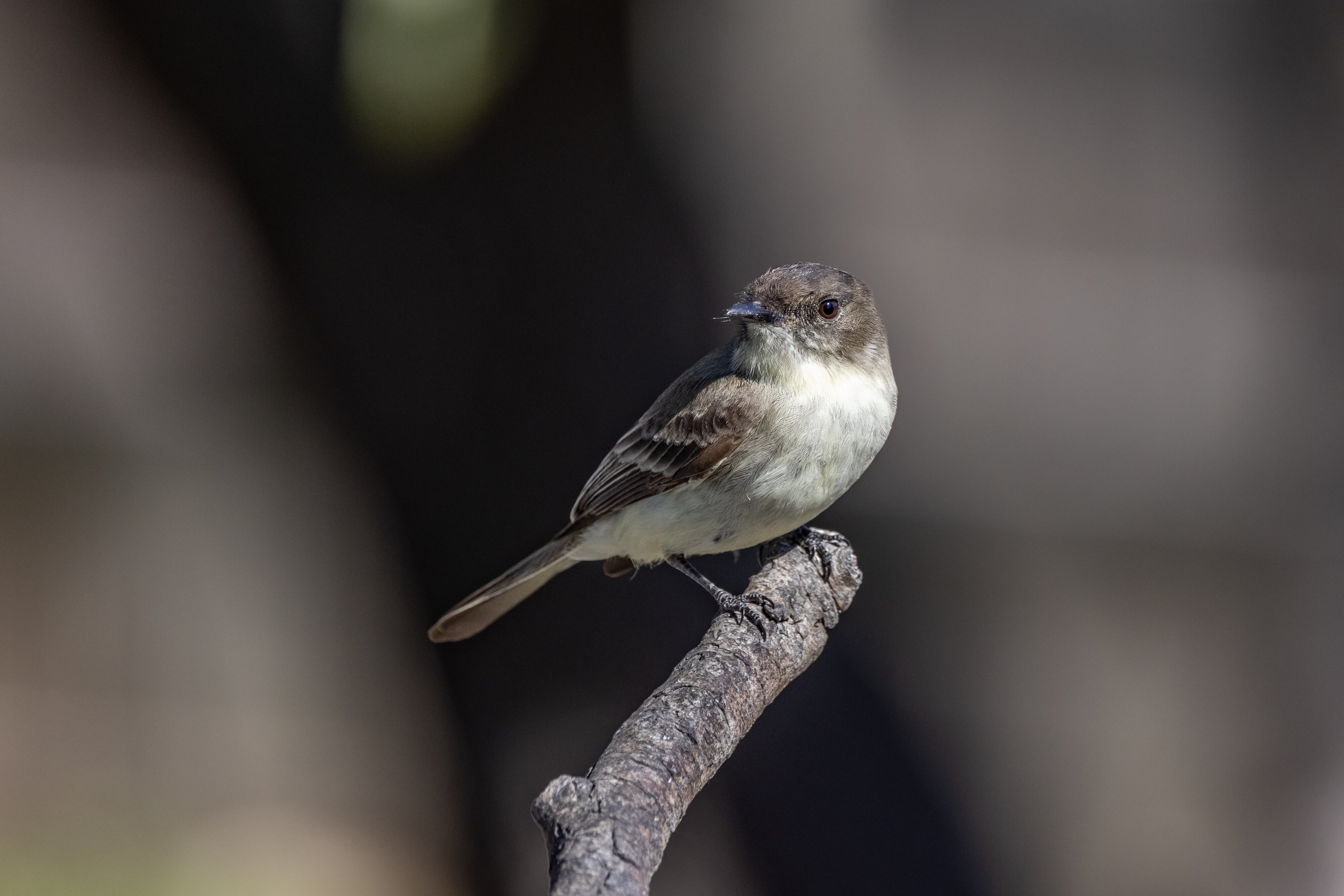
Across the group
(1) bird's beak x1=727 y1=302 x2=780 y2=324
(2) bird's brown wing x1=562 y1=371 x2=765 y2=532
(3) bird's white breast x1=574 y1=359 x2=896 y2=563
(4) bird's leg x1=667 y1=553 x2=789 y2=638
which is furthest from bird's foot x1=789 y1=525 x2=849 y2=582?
(1) bird's beak x1=727 y1=302 x2=780 y2=324

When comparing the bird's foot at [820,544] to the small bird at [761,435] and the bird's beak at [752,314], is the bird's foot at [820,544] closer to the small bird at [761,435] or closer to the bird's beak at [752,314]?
the small bird at [761,435]

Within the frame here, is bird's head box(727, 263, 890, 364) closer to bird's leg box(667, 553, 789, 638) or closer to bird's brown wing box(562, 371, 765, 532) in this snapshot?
bird's brown wing box(562, 371, 765, 532)

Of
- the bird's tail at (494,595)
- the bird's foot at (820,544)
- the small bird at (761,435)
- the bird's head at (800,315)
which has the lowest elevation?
the bird's foot at (820,544)

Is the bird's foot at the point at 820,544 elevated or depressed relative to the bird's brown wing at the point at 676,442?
depressed

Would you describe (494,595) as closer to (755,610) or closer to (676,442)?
(676,442)

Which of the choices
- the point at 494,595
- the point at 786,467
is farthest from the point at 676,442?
the point at 494,595

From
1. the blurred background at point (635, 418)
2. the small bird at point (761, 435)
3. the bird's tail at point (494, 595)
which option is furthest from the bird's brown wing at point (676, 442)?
the blurred background at point (635, 418)
